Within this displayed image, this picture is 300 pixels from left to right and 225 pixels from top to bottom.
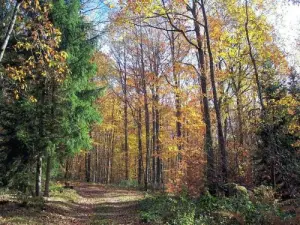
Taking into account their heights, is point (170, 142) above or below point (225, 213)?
above

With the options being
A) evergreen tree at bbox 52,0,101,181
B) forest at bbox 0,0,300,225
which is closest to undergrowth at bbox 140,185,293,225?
forest at bbox 0,0,300,225

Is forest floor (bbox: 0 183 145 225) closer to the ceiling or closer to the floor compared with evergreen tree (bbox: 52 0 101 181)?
closer to the floor

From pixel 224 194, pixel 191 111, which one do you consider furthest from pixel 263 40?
pixel 224 194

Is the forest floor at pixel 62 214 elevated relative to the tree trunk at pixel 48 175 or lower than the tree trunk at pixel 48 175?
lower

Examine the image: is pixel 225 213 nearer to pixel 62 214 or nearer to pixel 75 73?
pixel 62 214

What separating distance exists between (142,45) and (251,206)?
20.2m

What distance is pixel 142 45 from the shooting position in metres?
26.2

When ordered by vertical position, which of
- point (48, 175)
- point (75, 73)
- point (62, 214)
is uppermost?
point (75, 73)

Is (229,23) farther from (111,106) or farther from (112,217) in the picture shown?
(111,106)

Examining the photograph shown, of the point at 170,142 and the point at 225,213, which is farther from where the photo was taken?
the point at 170,142

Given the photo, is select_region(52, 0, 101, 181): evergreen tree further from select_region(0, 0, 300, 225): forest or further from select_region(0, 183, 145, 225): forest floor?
select_region(0, 183, 145, 225): forest floor

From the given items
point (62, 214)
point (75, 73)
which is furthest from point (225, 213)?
point (75, 73)

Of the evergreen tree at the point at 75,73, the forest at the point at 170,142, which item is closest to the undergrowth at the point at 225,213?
the forest at the point at 170,142

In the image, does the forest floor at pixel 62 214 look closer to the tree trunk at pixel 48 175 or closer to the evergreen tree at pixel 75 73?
the tree trunk at pixel 48 175
